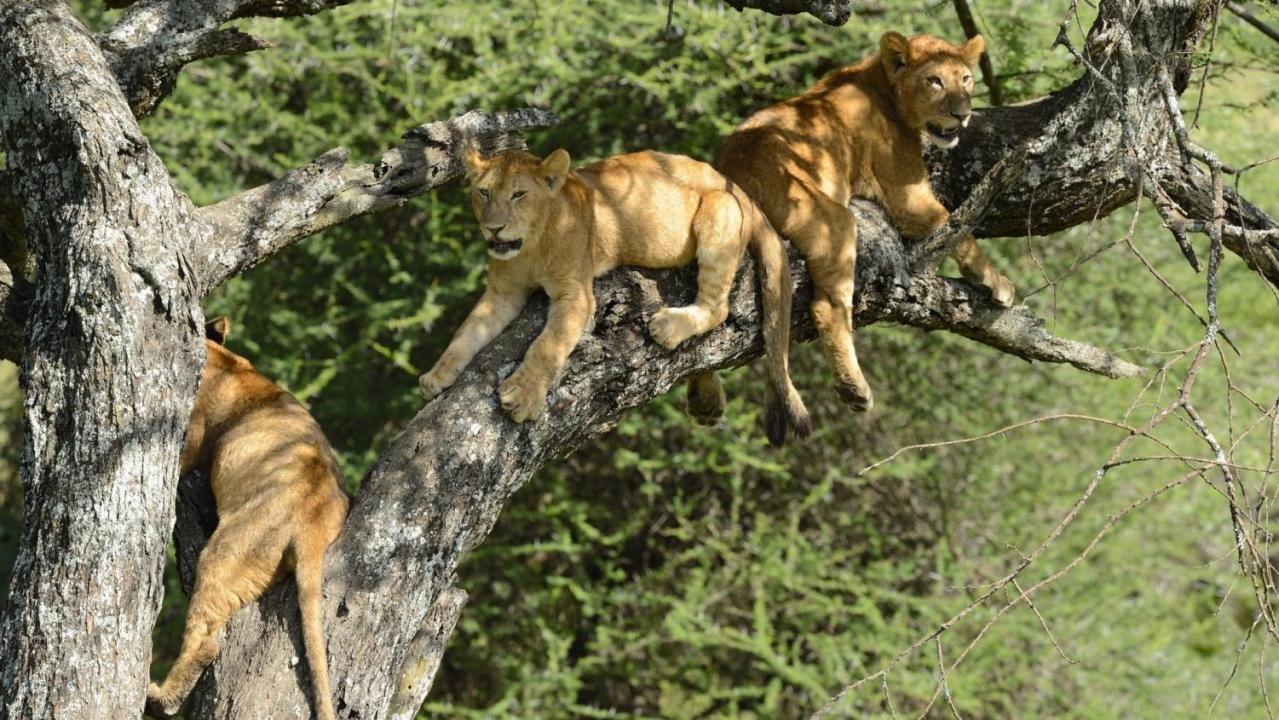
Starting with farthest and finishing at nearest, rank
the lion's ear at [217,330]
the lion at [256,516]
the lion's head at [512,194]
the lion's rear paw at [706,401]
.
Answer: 1. the lion's ear at [217,330]
2. the lion's rear paw at [706,401]
3. the lion's head at [512,194]
4. the lion at [256,516]

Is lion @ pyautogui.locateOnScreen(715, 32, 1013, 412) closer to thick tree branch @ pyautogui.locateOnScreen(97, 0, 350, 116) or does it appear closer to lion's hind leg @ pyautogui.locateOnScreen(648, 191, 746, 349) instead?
lion's hind leg @ pyautogui.locateOnScreen(648, 191, 746, 349)

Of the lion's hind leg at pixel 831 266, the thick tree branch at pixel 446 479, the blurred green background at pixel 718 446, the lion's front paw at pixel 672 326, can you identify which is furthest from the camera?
the blurred green background at pixel 718 446

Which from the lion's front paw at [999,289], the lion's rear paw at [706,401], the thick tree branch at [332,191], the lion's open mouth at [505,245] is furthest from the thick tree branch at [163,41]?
the lion's front paw at [999,289]

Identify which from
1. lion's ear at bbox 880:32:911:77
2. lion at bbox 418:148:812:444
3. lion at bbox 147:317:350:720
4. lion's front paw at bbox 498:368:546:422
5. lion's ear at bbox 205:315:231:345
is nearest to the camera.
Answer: lion at bbox 147:317:350:720

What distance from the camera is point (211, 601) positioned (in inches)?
185

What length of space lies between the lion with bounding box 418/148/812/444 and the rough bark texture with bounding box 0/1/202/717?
1.15 m

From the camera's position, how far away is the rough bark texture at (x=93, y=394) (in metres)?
3.89

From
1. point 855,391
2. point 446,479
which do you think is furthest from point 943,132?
point 446,479

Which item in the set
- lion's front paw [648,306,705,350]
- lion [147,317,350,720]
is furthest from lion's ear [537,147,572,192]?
lion [147,317,350,720]

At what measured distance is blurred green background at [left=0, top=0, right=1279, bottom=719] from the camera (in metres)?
10.2

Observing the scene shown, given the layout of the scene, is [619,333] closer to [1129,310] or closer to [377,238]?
[377,238]

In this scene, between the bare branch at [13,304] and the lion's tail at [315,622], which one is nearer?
the lion's tail at [315,622]

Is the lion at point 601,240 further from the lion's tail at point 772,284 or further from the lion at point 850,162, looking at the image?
the lion at point 850,162

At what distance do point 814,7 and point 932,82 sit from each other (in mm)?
955
